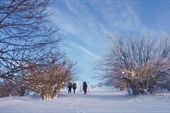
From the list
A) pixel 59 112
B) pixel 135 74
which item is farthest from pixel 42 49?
pixel 135 74

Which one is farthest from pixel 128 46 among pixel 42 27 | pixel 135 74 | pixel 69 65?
pixel 42 27

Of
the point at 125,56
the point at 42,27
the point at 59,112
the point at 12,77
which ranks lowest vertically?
the point at 59,112

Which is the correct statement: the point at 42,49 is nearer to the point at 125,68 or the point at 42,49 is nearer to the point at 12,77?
the point at 12,77

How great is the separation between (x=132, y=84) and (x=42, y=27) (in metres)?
19.5

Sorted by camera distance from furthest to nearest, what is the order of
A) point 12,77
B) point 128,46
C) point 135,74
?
point 128,46 → point 135,74 → point 12,77

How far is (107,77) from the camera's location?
2875 centimetres

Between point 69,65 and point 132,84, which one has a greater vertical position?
point 69,65

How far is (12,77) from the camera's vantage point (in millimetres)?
8656

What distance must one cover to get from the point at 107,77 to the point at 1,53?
67.8ft

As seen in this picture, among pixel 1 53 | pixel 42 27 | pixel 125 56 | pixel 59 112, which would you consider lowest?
pixel 59 112

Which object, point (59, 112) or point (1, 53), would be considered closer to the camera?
point (1, 53)

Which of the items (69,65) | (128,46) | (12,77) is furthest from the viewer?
(69,65)

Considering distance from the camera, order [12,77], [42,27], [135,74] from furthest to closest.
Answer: [135,74], [42,27], [12,77]

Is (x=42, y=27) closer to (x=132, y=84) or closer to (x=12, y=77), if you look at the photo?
(x=12, y=77)
